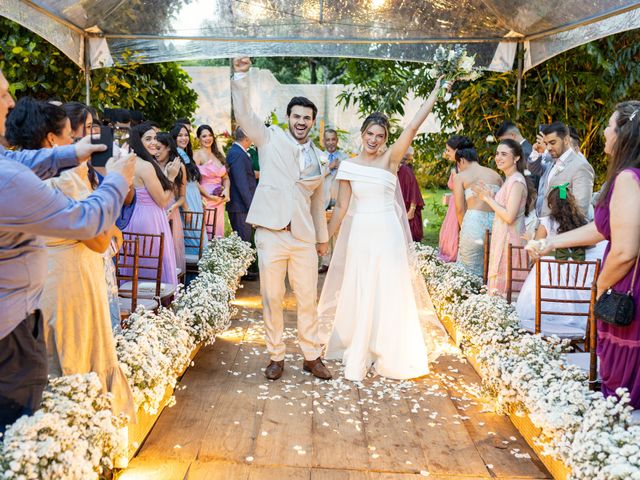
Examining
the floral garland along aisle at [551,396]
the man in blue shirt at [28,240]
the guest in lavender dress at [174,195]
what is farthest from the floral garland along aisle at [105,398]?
the floral garland along aisle at [551,396]

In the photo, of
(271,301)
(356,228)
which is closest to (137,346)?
(271,301)

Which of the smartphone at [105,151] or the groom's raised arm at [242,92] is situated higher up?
the groom's raised arm at [242,92]

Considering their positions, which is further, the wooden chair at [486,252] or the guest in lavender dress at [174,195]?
the guest in lavender dress at [174,195]

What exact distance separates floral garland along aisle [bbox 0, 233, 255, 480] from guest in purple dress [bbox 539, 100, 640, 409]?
222cm

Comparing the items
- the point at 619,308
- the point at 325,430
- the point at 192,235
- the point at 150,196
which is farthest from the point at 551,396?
the point at 192,235

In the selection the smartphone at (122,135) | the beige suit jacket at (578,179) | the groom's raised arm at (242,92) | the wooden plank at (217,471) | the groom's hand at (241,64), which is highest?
the groom's hand at (241,64)

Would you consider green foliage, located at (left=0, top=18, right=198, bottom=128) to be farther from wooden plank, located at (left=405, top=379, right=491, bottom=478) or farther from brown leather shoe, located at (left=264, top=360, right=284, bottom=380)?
wooden plank, located at (left=405, top=379, right=491, bottom=478)

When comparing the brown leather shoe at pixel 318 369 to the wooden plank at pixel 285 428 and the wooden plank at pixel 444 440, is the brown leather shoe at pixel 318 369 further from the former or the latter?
the wooden plank at pixel 444 440

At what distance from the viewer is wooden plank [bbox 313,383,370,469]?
3668 millimetres

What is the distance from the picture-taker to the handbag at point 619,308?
2930mm

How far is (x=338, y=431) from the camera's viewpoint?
4082mm

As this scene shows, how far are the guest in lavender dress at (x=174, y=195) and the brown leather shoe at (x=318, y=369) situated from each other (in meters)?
1.94

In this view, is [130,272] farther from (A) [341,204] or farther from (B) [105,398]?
(B) [105,398]

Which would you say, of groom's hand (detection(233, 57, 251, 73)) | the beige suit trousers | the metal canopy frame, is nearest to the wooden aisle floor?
the beige suit trousers
